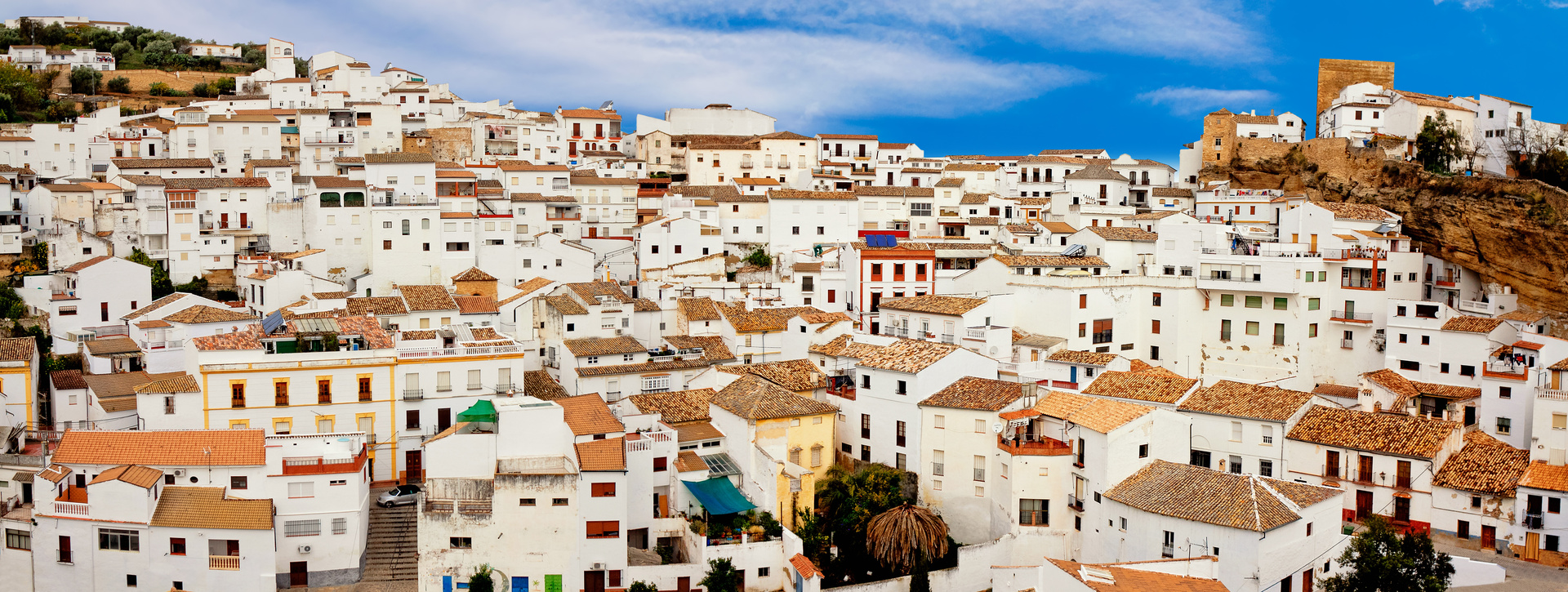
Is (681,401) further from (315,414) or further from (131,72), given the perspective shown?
(131,72)

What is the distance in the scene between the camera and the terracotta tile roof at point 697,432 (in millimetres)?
31266

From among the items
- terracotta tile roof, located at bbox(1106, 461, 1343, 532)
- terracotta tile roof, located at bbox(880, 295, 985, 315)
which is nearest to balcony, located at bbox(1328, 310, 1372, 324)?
terracotta tile roof, located at bbox(880, 295, 985, 315)

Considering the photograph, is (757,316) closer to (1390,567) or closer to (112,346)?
(112,346)

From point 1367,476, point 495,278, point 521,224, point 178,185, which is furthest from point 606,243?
point 1367,476

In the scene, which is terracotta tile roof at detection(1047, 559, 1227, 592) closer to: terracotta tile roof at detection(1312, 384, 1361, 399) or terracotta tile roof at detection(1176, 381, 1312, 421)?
terracotta tile roof at detection(1176, 381, 1312, 421)

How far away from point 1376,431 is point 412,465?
86.0ft

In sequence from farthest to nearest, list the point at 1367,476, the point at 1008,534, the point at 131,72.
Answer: the point at 131,72
the point at 1367,476
the point at 1008,534

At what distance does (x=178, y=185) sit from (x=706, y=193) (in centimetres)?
2097

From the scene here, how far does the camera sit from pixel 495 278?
4338 centimetres

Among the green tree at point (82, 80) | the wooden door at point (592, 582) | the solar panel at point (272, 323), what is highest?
the green tree at point (82, 80)

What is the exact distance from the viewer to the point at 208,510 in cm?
2573

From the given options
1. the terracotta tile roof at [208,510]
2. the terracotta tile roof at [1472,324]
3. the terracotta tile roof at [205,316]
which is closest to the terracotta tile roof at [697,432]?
the terracotta tile roof at [208,510]

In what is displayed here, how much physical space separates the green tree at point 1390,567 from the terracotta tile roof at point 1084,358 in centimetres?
954

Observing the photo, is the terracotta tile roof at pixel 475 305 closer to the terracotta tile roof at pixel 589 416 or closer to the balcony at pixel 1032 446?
the terracotta tile roof at pixel 589 416
